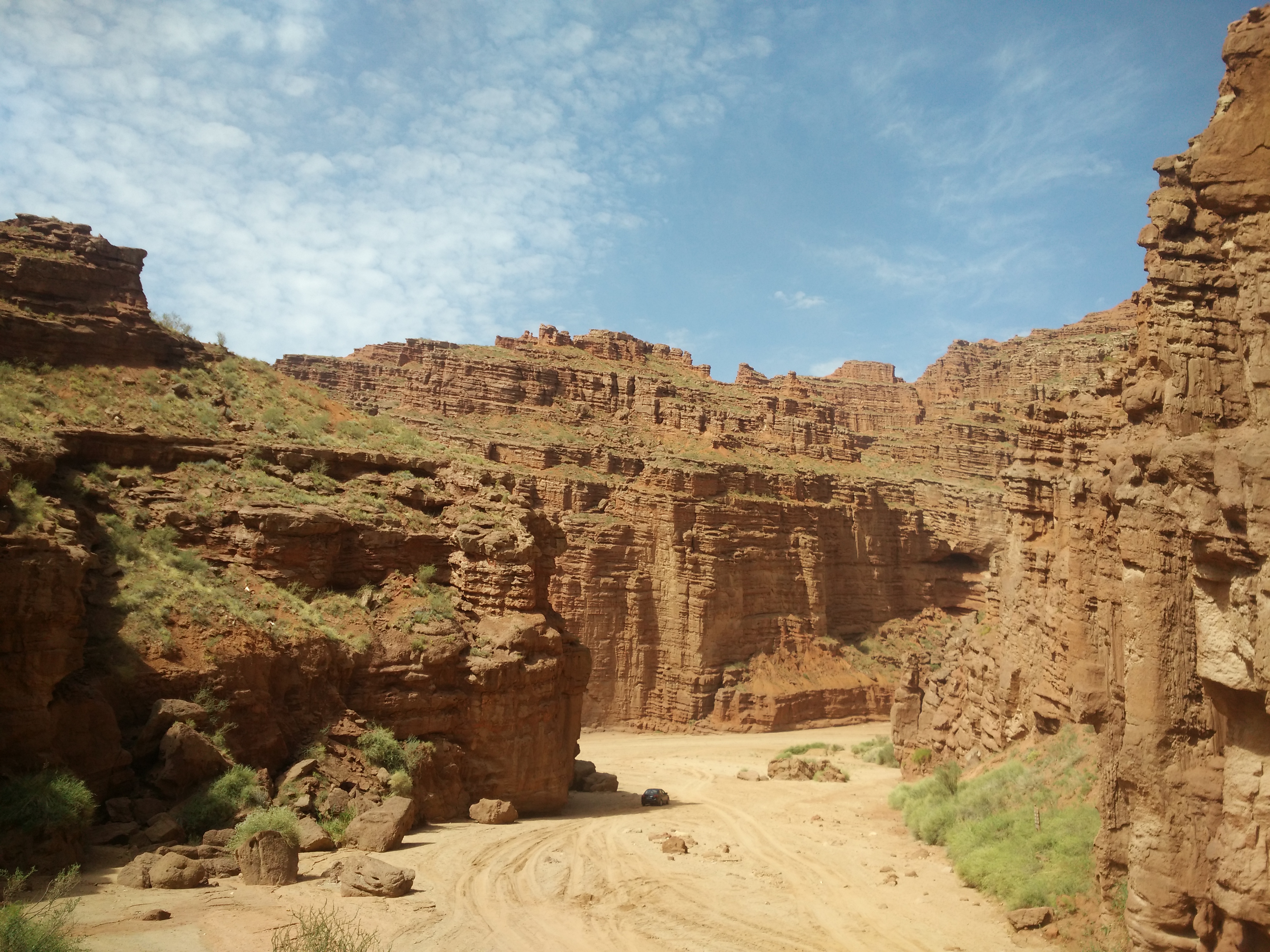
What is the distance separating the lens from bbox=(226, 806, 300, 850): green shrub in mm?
12070

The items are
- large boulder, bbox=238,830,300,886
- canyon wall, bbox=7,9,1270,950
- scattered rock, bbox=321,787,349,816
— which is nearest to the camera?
canyon wall, bbox=7,9,1270,950

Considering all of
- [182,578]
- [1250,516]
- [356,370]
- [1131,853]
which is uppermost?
[356,370]

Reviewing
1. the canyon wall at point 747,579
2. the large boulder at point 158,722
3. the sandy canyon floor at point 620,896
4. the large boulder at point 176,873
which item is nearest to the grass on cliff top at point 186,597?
the canyon wall at point 747,579

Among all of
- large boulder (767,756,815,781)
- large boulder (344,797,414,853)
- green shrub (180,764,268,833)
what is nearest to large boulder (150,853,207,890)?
green shrub (180,764,268,833)

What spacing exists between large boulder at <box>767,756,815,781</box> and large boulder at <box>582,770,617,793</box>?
6765 millimetres

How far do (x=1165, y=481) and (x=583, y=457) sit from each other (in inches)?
1536

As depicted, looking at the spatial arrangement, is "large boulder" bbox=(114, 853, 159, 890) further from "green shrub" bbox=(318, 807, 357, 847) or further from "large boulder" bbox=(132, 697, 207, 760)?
"green shrub" bbox=(318, 807, 357, 847)

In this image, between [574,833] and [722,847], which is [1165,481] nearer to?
[722,847]

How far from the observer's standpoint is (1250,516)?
7078mm

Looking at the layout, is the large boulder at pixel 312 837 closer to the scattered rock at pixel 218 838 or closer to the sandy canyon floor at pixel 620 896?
the sandy canyon floor at pixel 620 896

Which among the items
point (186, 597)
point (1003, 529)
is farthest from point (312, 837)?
point (1003, 529)

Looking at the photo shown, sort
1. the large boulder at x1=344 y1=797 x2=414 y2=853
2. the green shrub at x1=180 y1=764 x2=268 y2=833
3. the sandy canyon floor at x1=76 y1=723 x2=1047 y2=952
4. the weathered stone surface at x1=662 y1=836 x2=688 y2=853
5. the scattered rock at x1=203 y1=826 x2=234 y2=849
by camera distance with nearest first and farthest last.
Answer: the sandy canyon floor at x1=76 y1=723 x2=1047 y2=952 < the scattered rock at x1=203 y1=826 x2=234 y2=849 < the green shrub at x1=180 y1=764 x2=268 y2=833 < the large boulder at x1=344 y1=797 x2=414 y2=853 < the weathered stone surface at x1=662 y1=836 x2=688 y2=853

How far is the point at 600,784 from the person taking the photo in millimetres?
24188

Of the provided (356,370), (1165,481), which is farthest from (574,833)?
(356,370)
